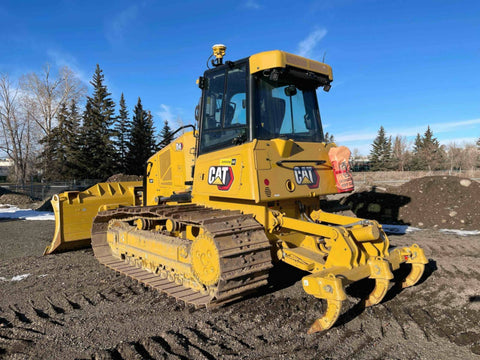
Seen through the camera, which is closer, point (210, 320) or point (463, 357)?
point (463, 357)

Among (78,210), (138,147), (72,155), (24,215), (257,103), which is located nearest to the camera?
(257,103)

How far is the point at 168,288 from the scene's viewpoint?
15.1 feet

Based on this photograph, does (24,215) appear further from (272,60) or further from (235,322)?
(272,60)

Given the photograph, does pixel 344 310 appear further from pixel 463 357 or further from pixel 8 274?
pixel 8 274

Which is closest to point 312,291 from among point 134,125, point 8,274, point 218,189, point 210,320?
point 210,320

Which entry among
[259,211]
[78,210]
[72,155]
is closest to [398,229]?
[259,211]

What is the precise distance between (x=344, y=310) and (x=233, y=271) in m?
1.58

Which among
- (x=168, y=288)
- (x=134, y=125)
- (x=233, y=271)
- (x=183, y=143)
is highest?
(x=134, y=125)

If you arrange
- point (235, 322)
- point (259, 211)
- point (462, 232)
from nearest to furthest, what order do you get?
point (235, 322) < point (259, 211) < point (462, 232)

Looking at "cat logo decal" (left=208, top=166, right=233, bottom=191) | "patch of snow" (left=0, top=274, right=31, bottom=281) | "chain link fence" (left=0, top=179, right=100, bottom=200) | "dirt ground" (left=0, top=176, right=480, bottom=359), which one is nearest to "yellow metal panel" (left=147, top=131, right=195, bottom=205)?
"cat logo decal" (left=208, top=166, right=233, bottom=191)

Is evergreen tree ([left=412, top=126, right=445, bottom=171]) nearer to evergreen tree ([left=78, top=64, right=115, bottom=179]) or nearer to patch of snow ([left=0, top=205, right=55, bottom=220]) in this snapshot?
evergreen tree ([left=78, top=64, right=115, bottom=179])

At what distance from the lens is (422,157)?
161ft

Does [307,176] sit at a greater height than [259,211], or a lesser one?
greater

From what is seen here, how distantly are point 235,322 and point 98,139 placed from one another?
30962mm
